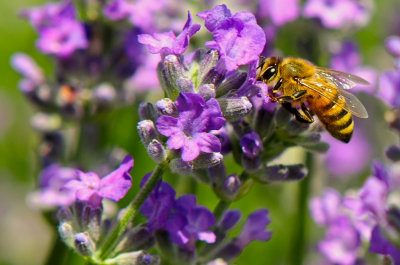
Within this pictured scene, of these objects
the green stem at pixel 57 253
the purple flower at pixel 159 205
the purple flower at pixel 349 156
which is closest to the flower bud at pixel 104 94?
the green stem at pixel 57 253

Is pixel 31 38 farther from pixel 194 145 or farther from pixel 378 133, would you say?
pixel 194 145

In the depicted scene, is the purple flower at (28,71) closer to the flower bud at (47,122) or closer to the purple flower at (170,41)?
the flower bud at (47,122)

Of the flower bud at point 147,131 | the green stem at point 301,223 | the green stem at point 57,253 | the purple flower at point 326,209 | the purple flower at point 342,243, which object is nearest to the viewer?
the flower bud at point 147,131

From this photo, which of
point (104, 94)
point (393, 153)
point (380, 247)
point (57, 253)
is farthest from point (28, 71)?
point (380, 247)

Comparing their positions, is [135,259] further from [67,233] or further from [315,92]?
[315,92]

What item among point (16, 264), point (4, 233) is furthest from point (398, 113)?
point (4, 233)

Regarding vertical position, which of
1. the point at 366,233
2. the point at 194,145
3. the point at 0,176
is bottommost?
the point at 0,176
